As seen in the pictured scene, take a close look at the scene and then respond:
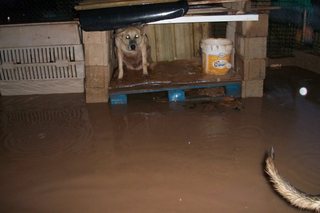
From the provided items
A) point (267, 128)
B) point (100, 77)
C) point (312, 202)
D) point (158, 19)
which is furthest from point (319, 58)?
point (312, 202)

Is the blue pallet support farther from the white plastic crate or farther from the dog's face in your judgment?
the white plastic crate

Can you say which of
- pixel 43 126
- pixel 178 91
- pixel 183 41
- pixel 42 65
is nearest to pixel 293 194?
pixel 178 91

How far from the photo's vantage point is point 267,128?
3.50 metres

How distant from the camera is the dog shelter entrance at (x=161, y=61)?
12.5 feet

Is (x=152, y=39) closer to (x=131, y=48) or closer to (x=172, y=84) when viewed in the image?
(x=131, y=48)

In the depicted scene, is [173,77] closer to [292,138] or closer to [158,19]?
[158,19]

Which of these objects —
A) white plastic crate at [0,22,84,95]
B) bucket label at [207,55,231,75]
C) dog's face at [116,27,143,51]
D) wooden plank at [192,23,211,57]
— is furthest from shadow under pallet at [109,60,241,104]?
wooden plank at [192,23,211,57]

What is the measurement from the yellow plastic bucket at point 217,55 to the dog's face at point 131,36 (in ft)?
3.38

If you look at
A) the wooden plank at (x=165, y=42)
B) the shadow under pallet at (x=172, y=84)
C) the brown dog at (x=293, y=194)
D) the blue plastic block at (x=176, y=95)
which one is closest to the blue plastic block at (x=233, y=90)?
the shadow under pallet at (x=172, y=84)

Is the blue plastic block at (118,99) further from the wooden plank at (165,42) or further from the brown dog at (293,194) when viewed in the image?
the brown dog at (293,194)

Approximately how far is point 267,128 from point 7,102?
12.6 feet

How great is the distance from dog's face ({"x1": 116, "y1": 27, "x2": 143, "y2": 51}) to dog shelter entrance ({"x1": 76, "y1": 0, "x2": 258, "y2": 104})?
513 mm

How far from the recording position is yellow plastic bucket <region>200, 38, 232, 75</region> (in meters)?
4.50

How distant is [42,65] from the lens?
15.7 feet
